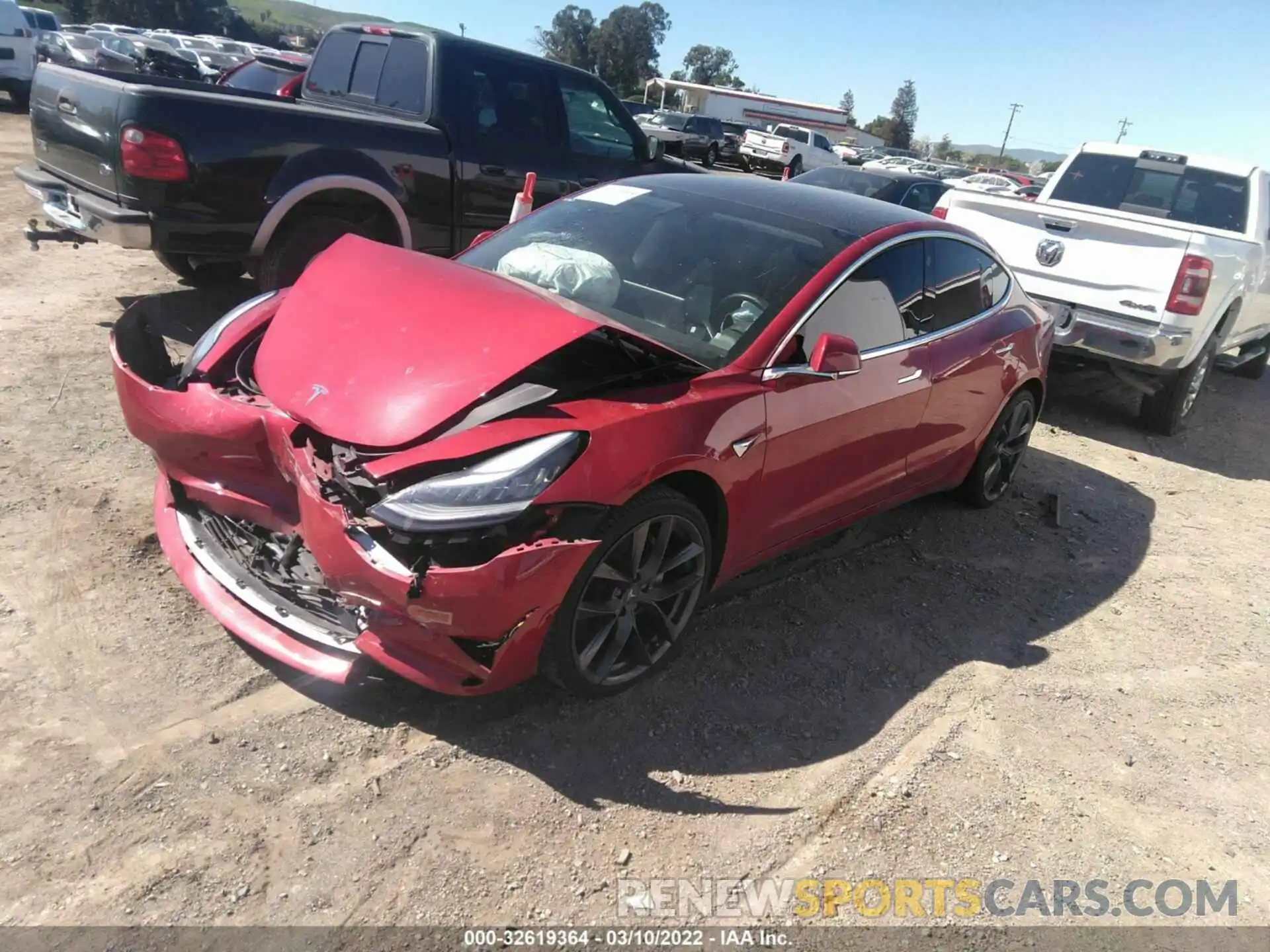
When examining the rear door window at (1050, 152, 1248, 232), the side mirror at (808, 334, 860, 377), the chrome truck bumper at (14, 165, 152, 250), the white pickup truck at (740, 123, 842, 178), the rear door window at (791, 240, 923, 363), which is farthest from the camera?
the white pickup truck at (740, 123, 842, 178)

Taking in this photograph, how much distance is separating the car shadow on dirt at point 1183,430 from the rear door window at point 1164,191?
161 centimetres

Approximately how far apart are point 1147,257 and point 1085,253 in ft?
1.44

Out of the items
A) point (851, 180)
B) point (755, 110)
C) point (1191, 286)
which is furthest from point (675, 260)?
point (755, 110)

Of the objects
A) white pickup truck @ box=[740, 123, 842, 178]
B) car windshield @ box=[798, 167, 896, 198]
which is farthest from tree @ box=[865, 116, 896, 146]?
car windshield @ box=[798, 167, 896, 198]

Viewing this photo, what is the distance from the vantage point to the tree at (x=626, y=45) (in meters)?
100

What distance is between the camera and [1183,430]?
25.9 ft

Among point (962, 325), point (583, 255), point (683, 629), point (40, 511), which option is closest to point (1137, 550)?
point (962, 325)

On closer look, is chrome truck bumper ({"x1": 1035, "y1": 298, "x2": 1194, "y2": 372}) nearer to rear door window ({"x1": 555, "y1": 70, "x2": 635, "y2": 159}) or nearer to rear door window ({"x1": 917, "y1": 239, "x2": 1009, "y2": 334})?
rear door window ({"x1": 917, "y1": 239, "x2": 1009, "y2": 334})

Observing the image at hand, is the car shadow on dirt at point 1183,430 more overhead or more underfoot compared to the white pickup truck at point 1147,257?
more underfoot

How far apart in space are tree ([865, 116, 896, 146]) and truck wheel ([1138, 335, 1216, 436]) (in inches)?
4693

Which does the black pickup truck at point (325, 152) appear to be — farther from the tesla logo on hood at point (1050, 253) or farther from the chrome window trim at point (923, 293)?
the chrome window trim at point (923, 293)

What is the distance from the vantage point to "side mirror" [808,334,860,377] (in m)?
3.19

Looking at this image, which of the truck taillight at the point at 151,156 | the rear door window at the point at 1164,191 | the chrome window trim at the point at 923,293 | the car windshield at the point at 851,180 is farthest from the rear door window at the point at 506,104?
the car windshield at the point at 851,180

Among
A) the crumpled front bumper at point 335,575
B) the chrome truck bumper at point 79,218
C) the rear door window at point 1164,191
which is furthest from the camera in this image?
the rear door window at point 1164,191
